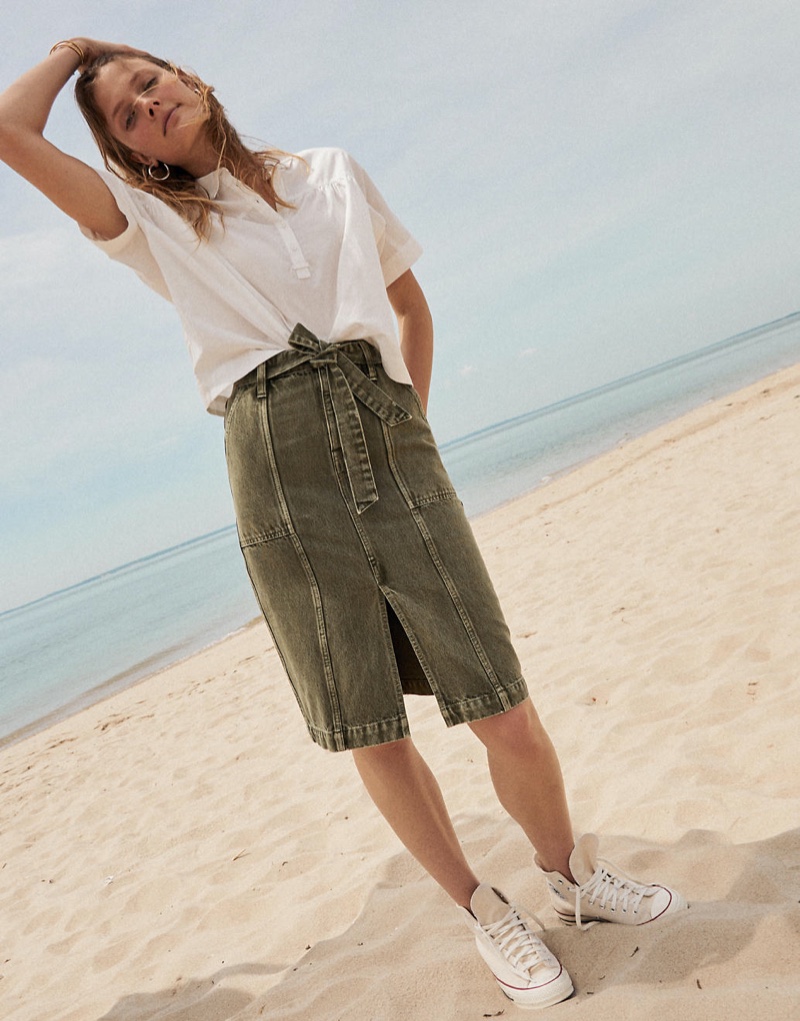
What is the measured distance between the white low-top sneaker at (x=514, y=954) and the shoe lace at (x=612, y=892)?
0.15 meters

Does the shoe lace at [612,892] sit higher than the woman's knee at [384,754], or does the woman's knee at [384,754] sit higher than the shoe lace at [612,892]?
the woman's knee at [384,754]

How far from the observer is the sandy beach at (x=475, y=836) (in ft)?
5.80

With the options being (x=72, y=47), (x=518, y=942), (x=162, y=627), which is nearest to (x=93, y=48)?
(x=72, y=47)

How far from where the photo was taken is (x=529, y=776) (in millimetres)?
1752

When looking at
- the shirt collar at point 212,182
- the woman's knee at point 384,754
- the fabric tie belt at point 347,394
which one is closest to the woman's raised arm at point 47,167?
the shirt collar at point 212,182

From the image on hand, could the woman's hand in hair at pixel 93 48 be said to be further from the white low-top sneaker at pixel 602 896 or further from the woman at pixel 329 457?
the white low-top sneaker at pixel 602 896

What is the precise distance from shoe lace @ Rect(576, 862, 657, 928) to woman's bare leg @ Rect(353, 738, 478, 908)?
25 centimetres

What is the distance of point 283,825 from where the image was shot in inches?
134

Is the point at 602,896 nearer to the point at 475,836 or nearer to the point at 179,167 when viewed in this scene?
the point at 475,836

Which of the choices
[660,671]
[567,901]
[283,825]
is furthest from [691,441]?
[567,901]

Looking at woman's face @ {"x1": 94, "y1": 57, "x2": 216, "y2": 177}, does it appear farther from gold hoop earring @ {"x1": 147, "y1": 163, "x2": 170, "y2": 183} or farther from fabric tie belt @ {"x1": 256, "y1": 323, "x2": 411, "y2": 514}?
fabric tie belt @ {"x1": 256, "y1": 323, "x2": 411, "y2": 514}

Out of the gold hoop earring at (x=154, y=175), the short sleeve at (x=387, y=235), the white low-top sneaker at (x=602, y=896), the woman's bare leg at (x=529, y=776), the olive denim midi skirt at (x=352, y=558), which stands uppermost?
the gold hoop earring at (x=154, y=175)

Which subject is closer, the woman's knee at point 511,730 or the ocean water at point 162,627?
the woman's knee at point 511,730

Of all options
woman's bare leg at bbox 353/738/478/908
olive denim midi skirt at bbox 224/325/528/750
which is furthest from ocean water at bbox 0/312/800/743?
olive denim midi skirt at bbox 224/325/528/750
